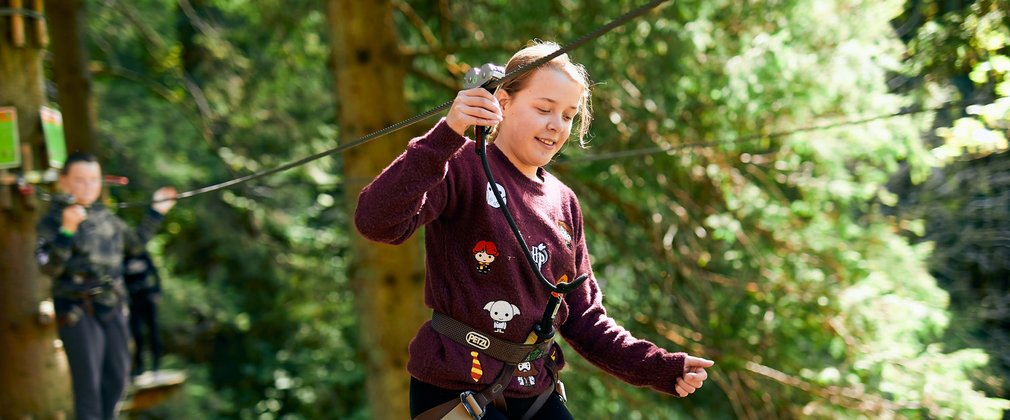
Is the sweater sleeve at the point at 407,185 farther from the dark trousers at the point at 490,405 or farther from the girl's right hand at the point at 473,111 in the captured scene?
the dark trousers at the point at 490,405

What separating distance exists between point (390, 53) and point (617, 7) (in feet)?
5.37

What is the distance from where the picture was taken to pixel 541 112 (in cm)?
235

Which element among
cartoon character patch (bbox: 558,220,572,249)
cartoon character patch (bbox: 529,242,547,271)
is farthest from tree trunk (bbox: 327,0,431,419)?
cartoon character patch (bbox: 529,242,547,271)

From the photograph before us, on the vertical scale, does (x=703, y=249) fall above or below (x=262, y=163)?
below

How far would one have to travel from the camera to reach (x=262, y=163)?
1029cm

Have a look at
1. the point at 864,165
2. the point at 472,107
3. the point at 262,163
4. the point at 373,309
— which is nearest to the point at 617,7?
the point at 864,165

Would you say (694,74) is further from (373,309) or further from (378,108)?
(373,309)

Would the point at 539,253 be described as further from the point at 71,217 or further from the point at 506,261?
the point at 71,217

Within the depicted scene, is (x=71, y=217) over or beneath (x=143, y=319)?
over

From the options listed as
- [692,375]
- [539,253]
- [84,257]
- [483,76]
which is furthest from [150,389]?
[483,76]

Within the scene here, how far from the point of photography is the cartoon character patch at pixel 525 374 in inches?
93.3

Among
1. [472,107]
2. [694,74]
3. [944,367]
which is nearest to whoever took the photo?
[472,107]

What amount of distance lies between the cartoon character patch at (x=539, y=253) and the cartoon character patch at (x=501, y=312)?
12 cm

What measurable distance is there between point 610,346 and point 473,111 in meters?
0.81
